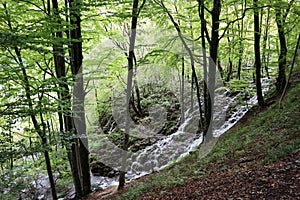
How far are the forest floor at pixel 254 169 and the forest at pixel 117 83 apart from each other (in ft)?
2.68

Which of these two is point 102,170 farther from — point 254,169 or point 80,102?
point 254,169

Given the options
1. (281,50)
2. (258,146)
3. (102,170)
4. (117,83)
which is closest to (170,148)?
(102,170)

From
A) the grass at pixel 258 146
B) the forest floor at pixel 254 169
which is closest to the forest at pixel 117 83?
the grass at pixel 258 146

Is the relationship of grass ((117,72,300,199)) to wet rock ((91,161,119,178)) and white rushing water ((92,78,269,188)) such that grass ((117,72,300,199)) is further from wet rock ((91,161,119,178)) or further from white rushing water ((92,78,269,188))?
wet rock ((91,161,119,178))

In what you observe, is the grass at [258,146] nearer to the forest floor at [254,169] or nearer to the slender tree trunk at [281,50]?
the forest floor at [254,169]

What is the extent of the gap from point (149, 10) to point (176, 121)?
925 cm

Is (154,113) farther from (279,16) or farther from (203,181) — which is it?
(203,181)

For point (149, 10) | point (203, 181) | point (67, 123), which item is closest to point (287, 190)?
point (203, 181)

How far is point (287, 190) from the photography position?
145 inches

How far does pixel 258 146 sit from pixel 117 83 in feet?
48.9

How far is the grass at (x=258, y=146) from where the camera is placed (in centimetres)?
577

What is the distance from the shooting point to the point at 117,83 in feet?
66.3

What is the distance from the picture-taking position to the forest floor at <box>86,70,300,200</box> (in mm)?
4082

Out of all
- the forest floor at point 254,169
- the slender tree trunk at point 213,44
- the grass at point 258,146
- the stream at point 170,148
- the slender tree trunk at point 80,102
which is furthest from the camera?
the stream at point 170,148
